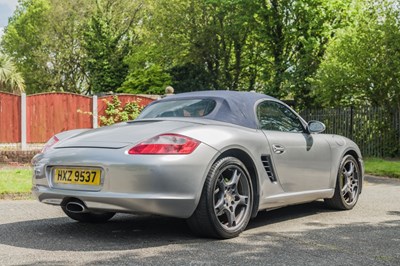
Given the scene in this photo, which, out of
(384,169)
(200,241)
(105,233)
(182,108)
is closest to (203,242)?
(200,241)

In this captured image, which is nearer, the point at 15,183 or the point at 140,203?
the point at 140,203

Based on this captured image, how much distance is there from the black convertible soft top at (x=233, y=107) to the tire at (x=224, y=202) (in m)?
0.54

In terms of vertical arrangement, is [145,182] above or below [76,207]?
above

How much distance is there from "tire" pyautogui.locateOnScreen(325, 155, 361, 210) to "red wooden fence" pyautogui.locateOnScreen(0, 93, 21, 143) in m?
11.3

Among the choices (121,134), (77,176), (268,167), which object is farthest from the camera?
(268,167)

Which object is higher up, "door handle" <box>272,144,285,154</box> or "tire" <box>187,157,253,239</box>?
"door handle" <box>272,144,285,154</box>

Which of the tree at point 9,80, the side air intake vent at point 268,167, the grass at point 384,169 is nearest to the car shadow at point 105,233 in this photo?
the side air intake vent at point 268,167

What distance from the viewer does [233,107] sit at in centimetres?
542

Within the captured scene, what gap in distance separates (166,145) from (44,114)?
1246 centimetres

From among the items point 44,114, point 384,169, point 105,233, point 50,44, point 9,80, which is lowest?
point 384,169

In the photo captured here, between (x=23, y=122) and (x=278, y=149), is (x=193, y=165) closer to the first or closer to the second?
(x=278, y=149)

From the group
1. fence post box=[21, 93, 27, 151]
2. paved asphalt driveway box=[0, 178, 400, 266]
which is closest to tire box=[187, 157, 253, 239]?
paved asphalt driveway box=[0, 178, 400, 266]

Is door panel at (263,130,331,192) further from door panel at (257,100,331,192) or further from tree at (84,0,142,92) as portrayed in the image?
tree at (84,0,142,92)

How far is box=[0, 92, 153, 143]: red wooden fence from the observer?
15461mm
